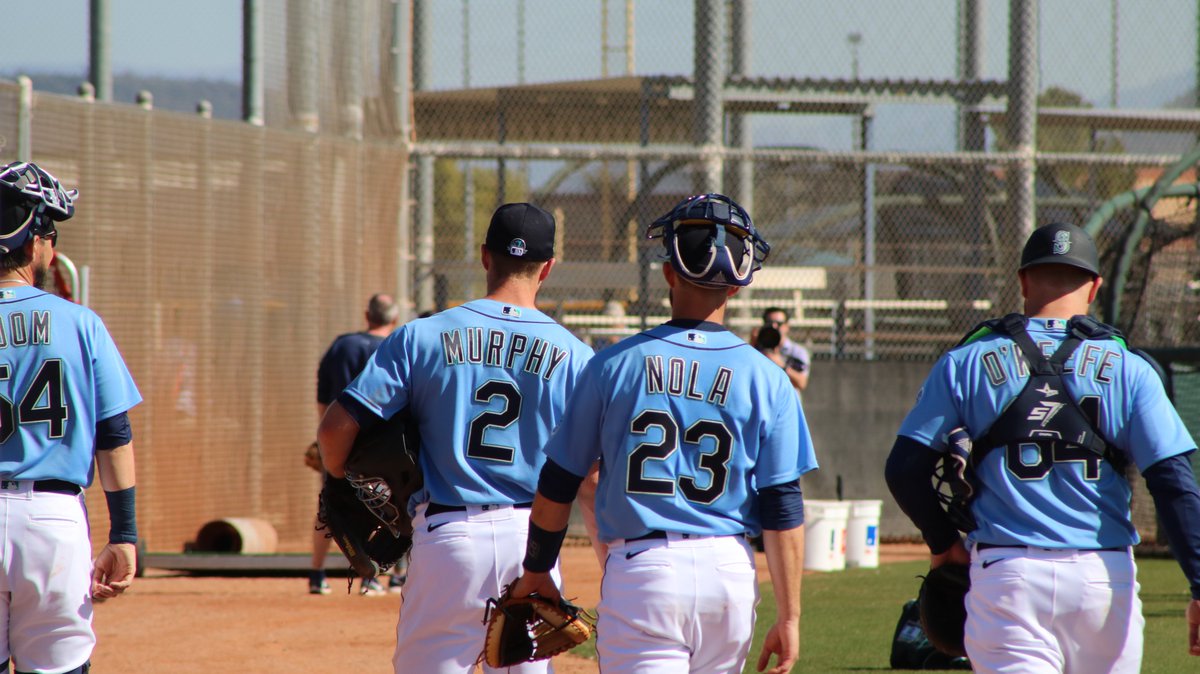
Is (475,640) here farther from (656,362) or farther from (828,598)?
(828,598)

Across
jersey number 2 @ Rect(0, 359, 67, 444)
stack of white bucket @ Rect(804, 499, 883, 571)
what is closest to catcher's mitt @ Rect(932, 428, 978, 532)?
jersey number 2 @ Rect(0, 359, 67, 444)

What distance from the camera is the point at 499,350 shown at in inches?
170

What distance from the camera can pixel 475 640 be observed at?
418cm

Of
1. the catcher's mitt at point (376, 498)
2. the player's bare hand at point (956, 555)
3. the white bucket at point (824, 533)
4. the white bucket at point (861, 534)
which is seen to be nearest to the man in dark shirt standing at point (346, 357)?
the white bucket at point (824, 533)

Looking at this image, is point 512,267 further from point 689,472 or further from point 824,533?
point 824,533

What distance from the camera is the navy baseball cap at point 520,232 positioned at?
172 inches

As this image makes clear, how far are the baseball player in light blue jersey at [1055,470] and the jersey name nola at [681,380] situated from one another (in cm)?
58

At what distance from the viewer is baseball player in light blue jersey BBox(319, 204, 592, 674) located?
4.20 metres

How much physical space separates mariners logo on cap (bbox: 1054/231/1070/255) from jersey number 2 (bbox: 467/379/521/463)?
1.62 metres

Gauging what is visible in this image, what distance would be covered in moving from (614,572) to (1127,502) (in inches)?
57.0

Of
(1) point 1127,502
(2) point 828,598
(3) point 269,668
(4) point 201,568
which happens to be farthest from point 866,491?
(1) point 1127,502

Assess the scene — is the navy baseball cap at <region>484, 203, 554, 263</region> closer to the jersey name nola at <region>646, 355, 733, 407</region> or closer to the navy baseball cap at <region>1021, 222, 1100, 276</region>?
the jersey name nola at <region>646, 355, 733, 407</region>

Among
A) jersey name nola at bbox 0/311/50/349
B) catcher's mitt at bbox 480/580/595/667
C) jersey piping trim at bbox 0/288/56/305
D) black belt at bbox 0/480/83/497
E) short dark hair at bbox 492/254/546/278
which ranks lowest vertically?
catcher's mitt at bbox 480/580/595/667

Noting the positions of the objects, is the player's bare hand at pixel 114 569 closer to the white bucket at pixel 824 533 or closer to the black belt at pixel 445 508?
the black belt at pixel 445 508
